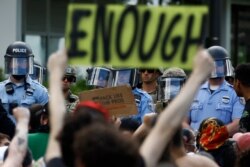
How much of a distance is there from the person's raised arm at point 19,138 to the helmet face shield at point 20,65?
398 cm

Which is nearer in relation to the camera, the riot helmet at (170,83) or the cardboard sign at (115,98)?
the cardboard sign at (115,98)

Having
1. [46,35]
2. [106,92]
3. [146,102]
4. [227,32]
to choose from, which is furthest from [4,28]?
[106,92]

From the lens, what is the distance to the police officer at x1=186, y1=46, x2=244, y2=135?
28.7 feet

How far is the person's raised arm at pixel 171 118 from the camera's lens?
4.16m

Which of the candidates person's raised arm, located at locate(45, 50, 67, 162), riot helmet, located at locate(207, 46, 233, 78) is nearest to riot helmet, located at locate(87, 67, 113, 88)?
riot helmet, located at locate(207, 46, 233, 78)

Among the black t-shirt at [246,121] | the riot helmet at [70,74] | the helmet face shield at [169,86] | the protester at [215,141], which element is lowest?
the protester at [215,141]

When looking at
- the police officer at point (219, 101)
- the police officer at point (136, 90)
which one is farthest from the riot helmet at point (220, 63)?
the police officer at point (136, 90)

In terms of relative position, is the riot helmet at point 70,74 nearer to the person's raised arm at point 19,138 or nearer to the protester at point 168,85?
the protester at point 168,85

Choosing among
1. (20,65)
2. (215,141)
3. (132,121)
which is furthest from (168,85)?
(215,141)

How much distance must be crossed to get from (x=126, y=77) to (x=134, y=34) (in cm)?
457

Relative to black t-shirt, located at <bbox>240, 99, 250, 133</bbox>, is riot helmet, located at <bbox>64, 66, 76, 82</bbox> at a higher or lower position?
higher

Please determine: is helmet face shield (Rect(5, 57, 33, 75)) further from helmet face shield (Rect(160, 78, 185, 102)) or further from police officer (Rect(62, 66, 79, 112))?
helmet face shield (Rect(160, 78, 185, 102))

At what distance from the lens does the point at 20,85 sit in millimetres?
9133

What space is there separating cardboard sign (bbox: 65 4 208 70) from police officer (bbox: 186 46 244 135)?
4233 millimetres
